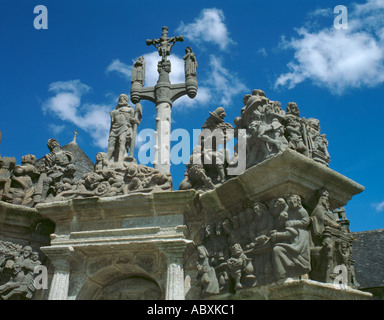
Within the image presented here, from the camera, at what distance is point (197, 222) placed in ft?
23.0

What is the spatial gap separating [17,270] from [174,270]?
2991mm

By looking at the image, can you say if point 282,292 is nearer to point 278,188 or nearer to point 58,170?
point 278,188

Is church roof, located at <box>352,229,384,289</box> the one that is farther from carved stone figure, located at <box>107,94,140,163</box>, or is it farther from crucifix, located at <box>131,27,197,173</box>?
carved stone figure, located at <box>107,94,140,163</box>

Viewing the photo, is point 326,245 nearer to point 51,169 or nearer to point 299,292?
point 299,292

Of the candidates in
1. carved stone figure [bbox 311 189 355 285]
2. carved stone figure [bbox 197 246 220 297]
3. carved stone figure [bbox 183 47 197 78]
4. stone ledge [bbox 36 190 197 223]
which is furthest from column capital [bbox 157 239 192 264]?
carved stone figure [bbox 183 47 197 78]

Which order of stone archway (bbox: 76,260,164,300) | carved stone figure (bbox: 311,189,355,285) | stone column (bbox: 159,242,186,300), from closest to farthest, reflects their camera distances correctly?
carved stone figure (bbox: 311,189,355,285)
stone column (bbox: 159,242,186,300)
stone archway (bbox: 76,260,164,300)

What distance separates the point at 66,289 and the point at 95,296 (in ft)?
2.34

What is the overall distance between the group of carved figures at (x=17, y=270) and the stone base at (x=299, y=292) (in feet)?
12.6

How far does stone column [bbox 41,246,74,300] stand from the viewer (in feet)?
22.0

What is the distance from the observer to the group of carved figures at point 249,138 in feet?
21.2

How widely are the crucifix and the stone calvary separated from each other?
30.9 inches

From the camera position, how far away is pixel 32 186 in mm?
8531

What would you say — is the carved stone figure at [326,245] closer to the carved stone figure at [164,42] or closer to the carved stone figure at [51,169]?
the carved stone figure at [51,169]
